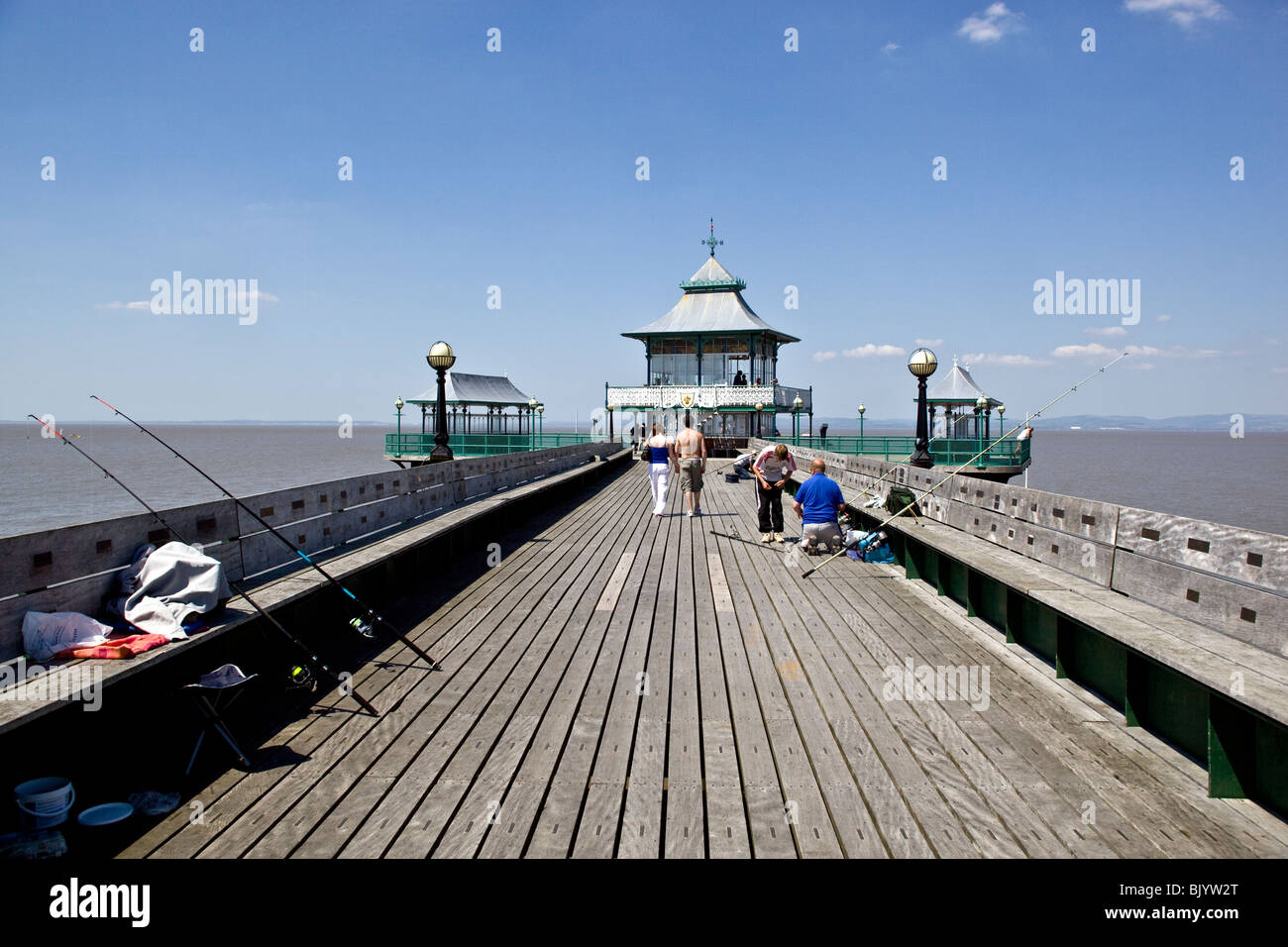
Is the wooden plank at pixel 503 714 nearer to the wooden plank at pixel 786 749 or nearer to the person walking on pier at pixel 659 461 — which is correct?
the wooden plank at pixel 786 749

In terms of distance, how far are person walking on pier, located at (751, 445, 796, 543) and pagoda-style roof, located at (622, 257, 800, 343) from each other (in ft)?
125

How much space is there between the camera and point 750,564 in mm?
11039

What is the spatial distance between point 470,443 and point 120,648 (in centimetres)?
4285

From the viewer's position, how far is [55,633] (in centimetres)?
436

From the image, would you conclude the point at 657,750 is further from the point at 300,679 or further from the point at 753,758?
the point at 300,679

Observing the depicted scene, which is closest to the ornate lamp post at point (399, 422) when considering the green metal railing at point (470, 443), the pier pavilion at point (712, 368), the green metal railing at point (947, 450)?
the green metal railing at point (470, 443)

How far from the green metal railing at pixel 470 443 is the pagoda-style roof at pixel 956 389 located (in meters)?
22.2

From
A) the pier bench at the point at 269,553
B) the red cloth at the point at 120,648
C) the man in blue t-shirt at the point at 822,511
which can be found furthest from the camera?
the man in blue t-shirt at the point at 822,511

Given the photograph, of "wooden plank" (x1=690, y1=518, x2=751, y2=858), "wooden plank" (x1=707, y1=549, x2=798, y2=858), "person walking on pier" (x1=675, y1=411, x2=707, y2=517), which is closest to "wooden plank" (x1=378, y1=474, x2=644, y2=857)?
"wooden plank" (x1=690, y1=518, x2=751, y2=858)

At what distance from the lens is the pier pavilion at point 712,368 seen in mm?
49281

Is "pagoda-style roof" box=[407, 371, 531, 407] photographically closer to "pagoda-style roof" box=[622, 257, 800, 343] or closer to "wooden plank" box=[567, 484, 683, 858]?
"pagoda-style roof" box=[622, 257, 800, 343]

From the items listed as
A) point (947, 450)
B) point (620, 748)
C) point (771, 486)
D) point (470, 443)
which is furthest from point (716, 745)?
point (470, 443)

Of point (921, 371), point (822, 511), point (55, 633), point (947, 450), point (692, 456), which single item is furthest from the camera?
point (947, 450)
